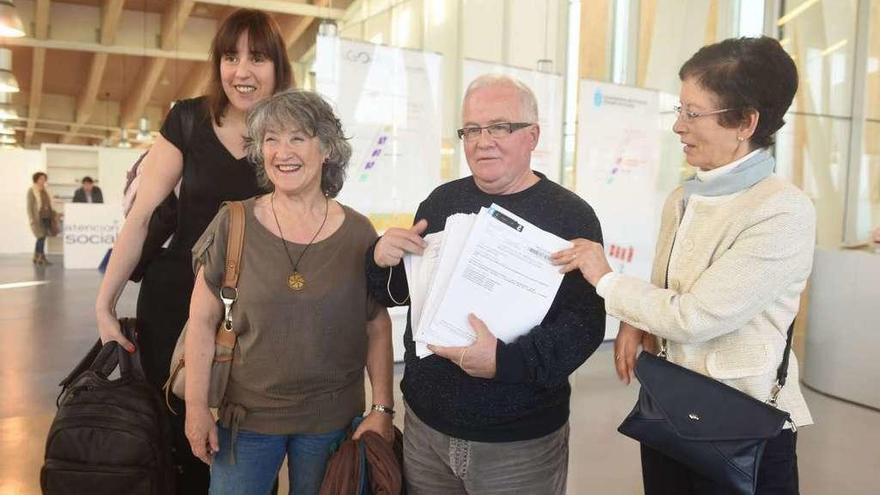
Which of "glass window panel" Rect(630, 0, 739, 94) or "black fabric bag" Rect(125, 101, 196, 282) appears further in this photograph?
"glass window panel" Rect(630, 0, 739, 94)

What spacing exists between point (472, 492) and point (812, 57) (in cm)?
637

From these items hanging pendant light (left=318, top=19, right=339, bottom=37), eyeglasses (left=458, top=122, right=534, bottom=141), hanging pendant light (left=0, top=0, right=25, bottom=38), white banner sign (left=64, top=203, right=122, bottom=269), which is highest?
hanging pendant light (left=0, top=0, right=25, bottom=38)

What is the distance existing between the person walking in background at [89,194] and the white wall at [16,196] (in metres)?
1.46

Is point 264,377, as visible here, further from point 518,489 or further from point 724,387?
point 724,387

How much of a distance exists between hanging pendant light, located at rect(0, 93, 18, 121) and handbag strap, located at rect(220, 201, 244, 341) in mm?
8131

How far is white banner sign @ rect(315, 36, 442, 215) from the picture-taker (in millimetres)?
4566

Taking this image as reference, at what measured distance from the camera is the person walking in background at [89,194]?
Answer: 10789mm

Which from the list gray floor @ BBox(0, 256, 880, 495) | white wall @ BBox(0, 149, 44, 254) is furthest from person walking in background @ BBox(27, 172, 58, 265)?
gray floor @ BBox(0, 256, 880, 495)

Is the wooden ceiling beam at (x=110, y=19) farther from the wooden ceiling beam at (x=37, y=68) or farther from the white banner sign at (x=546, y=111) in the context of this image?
the white banner sign at (x=546, y=111)

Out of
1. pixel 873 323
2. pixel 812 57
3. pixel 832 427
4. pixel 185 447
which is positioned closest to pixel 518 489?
pixel 185 447

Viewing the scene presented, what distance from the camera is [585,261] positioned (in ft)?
4.46

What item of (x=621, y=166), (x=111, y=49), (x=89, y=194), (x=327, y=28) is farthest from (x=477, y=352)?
(x=89, y=194)

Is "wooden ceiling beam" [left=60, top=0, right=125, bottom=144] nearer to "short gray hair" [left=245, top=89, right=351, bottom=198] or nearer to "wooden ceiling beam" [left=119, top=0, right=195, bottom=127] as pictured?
"wooden ceiling beam" [left=119, top=0, right=195, bottom=127]

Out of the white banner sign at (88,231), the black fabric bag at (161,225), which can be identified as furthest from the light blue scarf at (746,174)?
the white banner sign at (88,231)
